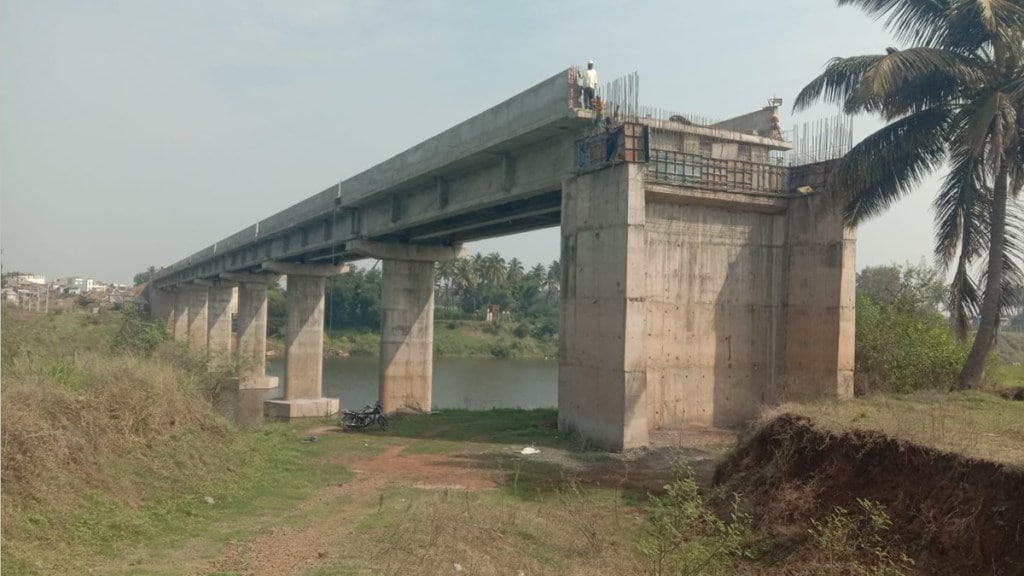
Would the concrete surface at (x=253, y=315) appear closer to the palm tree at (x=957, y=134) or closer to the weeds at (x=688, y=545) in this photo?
the palm tree at (x=957, y=134)

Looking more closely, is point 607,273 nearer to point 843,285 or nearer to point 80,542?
point 843,285

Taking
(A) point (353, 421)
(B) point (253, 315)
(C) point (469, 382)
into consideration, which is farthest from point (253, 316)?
(A) point (353, 421)

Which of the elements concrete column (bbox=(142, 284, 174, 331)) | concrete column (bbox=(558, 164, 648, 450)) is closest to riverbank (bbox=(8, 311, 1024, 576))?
concrete column (bbox=(558, 164, 648, 450))

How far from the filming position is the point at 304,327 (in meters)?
42.8

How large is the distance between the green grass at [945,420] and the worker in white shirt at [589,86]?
10.0 metres

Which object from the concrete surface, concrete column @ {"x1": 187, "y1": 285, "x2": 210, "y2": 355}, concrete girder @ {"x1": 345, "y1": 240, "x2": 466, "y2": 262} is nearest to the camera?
concrete girder @ {"x1": 345, "y1": 240, "x2": 466, "y2": 262}

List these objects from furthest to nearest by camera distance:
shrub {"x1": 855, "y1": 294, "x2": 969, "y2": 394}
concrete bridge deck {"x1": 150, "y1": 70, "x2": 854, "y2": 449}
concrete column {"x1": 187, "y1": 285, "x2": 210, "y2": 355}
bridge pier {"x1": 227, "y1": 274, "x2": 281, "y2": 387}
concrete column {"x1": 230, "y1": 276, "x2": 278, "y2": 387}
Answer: concrete column {"x1": 187, "y1": 285, "x2": 210, "y2": 355}
concrete column {"x1": 230, "y1": 276, "x2": 278, "y2": 387}
bridge pier {"x1": 227, "y1": 274, "x2": 281, "y2": 387}
shrub {"x1": 855, "y1": 294, "x2": 969, "y2": 394}
concrete bridge deck {"x1": 150, "y1": 70, "x2": 854, "y2": 449}

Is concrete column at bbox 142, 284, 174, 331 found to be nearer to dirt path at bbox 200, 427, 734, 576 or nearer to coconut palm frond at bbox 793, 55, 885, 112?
dirt path at bbox 200, 427, 734, 576

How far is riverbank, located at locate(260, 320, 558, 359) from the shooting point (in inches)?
3155

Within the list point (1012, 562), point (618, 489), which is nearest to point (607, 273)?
point (618, 489)

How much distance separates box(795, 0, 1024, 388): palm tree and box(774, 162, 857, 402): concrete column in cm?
291

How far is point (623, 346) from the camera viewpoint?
58.0ft

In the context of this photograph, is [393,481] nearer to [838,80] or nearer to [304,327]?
[838,80]

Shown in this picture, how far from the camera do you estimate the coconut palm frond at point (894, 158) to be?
55.1 feet
